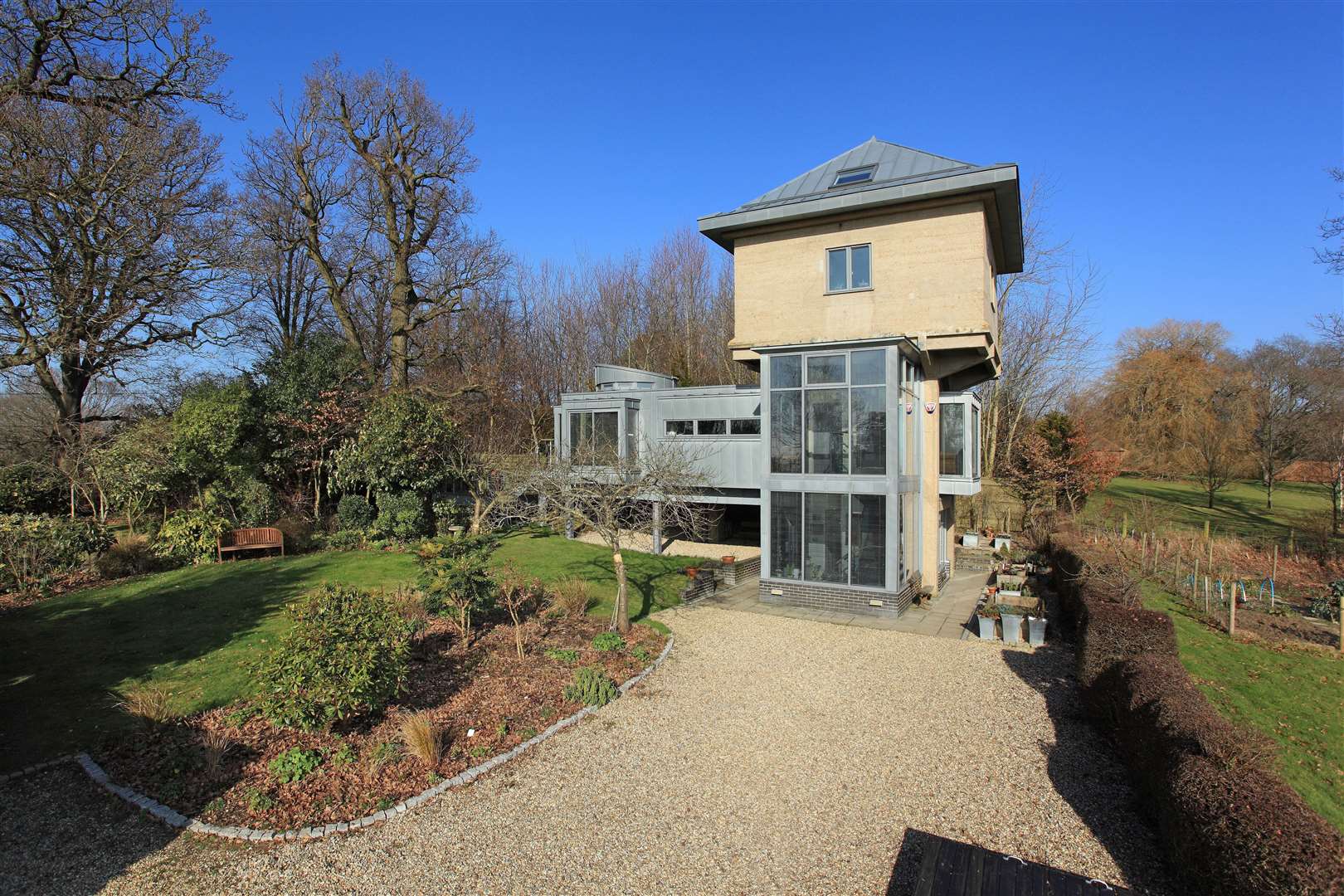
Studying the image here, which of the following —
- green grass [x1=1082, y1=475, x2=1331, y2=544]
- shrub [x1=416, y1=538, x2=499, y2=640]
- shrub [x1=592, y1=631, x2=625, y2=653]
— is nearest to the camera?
shrub [x1=416, y1=538, x2=499, y2=640]

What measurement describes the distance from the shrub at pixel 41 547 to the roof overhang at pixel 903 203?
14563 mm

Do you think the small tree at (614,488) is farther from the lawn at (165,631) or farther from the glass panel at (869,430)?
the glass panel at (869,430)

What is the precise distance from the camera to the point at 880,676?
952cm

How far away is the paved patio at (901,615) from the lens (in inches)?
478

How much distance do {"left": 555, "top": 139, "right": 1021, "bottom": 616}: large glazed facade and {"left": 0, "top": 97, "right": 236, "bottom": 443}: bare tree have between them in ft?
43.5

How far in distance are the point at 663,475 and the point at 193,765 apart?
774cm

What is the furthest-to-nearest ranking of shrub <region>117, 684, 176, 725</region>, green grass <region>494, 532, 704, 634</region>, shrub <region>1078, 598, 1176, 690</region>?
green grass <region>494, 532, 704, 634</region> < shrub <region>1078, 598, 1176, 690</region> < shrub <region>117, 684, 176, 725</region>

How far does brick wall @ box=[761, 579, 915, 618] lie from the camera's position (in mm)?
12586

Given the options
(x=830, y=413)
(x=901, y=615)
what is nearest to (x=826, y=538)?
(x=901, y=615)

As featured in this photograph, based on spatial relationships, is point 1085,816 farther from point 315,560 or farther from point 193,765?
point 315,560

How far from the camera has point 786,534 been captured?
13445mm

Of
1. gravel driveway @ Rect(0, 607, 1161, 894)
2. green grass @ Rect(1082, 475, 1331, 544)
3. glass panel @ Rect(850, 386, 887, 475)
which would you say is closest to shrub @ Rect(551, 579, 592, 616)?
gravel driveway @ Rect(0, 607, 1161, 894)

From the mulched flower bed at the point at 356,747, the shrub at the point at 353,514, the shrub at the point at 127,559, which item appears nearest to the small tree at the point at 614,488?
the mulched flower bed at the point at 356,747

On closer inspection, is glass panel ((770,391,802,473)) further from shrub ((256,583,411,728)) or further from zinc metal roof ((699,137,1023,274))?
shrub ((256,583,411,728))
